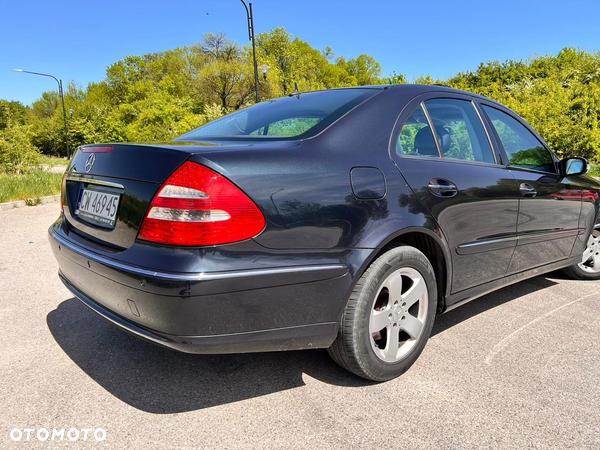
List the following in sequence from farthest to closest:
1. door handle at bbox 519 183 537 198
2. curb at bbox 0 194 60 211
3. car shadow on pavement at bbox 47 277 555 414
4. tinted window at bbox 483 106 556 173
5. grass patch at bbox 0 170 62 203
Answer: grass patch at bbox 0 170 62 203, curb at bbox 0 194 60 211, tinted window at bbox 483 106 556 173, door handle at bbox 519 183 537 198, car shadow on pavement at bbox 47 277 555 414

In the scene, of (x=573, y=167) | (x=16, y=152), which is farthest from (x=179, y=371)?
(x=16, y=152)

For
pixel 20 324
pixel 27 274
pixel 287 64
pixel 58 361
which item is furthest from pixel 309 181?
pixel 287 64

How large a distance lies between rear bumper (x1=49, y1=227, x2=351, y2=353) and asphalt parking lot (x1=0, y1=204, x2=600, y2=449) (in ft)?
1.21

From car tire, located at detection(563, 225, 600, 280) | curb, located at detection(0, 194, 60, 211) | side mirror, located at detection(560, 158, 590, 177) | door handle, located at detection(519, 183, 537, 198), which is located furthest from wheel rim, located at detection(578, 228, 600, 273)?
curb, located at detection(0, 194, 60, 211)

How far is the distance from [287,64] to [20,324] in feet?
197

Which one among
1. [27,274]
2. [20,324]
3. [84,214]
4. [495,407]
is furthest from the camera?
[27,274]

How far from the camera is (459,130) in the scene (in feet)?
9.39

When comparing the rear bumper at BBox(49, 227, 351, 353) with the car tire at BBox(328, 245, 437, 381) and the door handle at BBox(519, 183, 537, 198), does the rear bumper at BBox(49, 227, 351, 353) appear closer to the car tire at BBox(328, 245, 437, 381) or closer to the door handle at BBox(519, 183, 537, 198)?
the car tire at BBox(328, 245, 437, 381)

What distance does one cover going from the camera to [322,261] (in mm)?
1920

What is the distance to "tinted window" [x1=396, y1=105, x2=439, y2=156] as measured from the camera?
237 cm

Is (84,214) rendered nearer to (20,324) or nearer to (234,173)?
(234,173)

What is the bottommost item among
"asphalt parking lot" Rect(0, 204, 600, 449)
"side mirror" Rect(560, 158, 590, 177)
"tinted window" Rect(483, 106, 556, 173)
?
"asphalt parking lot" Rect(0, 204, 600, 449)

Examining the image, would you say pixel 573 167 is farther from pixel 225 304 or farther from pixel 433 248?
pixel 225 304

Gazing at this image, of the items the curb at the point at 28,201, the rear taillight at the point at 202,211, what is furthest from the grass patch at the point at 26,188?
the rear taillight at the point at 202,211
